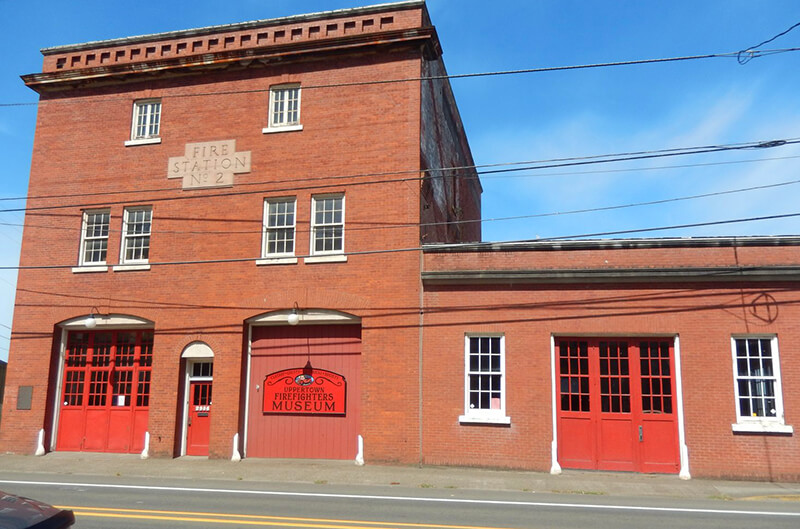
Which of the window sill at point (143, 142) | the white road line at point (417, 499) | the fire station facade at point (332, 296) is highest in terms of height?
the window sill at point (143, 142)

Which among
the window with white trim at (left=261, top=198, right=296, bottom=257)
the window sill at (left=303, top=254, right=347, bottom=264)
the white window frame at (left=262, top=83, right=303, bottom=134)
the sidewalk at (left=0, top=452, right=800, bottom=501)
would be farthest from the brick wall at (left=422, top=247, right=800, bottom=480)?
the white window frame at (left=262, top=83, right=303, bottom=134)

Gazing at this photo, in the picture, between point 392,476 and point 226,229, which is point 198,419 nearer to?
point 226,229

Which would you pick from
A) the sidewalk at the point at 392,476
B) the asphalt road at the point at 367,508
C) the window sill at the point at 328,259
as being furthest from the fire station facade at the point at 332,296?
the asphalt road at the point at 367,508

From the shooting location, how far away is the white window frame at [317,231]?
16938 mm

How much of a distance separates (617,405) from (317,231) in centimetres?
896

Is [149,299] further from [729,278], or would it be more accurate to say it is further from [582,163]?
[729,278]

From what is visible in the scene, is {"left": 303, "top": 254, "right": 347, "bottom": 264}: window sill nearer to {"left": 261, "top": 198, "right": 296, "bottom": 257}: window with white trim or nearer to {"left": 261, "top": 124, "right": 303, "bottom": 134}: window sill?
{"left": 261, "top": 198, "right": 296, "bottom": 257}: window with white trim

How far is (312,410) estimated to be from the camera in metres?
16.7

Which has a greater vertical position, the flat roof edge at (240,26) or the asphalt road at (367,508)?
the flat roof edge at (240,26)

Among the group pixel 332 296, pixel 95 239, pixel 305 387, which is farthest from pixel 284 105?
pixel 305 387

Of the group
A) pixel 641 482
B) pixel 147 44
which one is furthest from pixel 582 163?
pixel 147 44

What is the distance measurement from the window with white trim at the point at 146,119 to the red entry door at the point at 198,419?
7715 mm

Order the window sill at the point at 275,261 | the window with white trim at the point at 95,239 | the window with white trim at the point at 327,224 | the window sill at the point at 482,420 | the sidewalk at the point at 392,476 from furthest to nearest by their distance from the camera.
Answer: the window with white trim at the point at 95,239 → the window with white trim at the point at 327,224 → the window sill at the point at 275,261 → the window sill at the point at 482,420 → the sidewalk at the point at 392,476

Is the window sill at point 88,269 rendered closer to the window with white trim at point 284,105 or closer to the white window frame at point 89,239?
the white window frame at point 89,239
